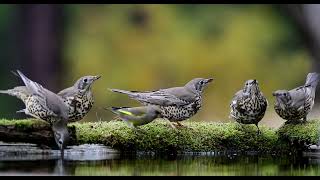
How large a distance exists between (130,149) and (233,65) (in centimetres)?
609

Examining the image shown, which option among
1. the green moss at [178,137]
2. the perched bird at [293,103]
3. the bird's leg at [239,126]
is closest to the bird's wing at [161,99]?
the green moss at [178,137]

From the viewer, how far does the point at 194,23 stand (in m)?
14.5

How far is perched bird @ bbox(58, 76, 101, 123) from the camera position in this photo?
8781mm

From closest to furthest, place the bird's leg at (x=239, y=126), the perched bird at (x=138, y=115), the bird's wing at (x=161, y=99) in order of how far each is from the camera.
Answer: the perched bird at (x=138, y=115) → the bird's wing at (x=161, y=99) → the bird's leg at (x=239, y=126)

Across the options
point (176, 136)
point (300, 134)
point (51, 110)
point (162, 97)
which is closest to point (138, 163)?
point (176, 136)

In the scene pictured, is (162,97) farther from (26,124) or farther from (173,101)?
(26,124)

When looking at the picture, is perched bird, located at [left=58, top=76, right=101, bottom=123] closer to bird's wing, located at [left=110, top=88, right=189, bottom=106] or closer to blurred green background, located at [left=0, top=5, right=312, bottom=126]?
bird's wing, located at [left=110, top=88, right=189, bottom=106]

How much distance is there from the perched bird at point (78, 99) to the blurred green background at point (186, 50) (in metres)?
5.26

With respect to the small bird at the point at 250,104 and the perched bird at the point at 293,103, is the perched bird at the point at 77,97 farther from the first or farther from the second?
the perched bird at the point at 293,103

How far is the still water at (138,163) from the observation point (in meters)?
7.59

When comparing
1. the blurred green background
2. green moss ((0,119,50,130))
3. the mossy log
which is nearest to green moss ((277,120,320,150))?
the mossy log

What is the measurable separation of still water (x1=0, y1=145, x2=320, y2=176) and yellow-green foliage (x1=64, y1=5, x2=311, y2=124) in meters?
5.46
